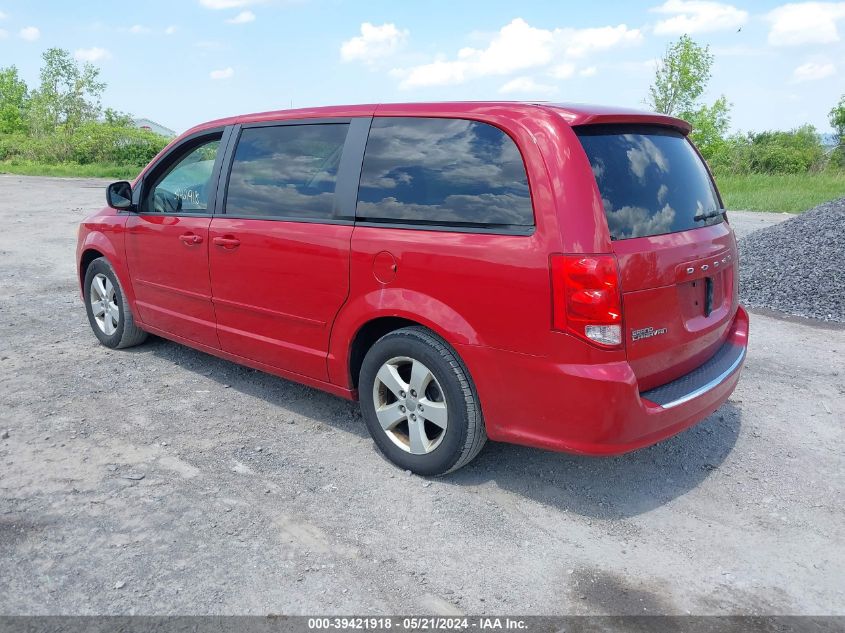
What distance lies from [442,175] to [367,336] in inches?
39.4

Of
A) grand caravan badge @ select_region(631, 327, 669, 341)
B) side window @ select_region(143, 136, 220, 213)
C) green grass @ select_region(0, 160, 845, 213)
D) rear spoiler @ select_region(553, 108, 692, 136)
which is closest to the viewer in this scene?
grand caravan badge @ select_region(631, 327, 669, 341)

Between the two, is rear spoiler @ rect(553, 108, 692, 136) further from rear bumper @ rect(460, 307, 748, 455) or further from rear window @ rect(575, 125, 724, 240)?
rear bumper @ rect(460, 307, 748, 455)

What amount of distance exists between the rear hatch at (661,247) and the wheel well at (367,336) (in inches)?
44.9

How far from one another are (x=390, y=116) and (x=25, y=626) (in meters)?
2.83

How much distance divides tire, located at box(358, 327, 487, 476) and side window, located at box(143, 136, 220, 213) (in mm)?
1826

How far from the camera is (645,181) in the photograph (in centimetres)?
343

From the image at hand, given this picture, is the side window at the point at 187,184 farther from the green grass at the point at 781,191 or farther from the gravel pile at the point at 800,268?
the green grass at the point at 781,191

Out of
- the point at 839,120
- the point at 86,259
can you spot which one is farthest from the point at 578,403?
the point at 839,120

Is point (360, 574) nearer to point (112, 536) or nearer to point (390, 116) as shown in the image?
point (112, 536)

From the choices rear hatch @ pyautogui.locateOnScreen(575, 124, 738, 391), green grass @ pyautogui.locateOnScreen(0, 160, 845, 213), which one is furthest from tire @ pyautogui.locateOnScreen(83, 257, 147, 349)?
green grass @ pyautogui.locateOnScreen(0, 160, 845, 213)

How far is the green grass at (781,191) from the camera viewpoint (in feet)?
66.6

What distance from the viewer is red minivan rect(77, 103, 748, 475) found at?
3.12 m

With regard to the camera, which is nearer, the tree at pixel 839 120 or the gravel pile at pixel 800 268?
the gravel pile at pixel 800 268

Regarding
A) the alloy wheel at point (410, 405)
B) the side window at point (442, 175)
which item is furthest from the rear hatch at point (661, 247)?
the alloy wheel at point (410, 405)
